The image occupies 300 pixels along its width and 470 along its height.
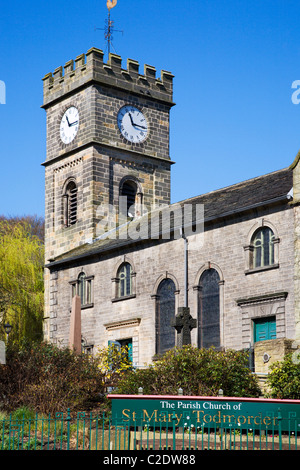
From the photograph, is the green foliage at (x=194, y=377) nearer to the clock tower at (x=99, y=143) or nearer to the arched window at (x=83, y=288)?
the arched window at (x=83, y=288)

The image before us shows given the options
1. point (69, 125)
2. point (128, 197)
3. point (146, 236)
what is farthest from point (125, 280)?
point (69, 125)

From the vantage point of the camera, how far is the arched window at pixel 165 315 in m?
29.4

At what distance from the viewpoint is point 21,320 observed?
125ft

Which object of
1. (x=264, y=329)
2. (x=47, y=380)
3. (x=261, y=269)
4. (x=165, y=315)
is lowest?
(x=47, y=380)

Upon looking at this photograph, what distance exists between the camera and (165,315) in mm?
29797

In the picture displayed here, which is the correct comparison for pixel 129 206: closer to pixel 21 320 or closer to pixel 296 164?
pixel 21 320

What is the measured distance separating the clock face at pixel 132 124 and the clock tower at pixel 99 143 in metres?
0.05

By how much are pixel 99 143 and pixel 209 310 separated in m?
14.3

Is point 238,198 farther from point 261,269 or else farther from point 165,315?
point 165,315

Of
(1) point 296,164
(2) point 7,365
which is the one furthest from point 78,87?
(2) point 7,365

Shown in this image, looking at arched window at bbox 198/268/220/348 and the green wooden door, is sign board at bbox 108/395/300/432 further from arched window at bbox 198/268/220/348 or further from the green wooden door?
arched window at bbox 198/268/220/348

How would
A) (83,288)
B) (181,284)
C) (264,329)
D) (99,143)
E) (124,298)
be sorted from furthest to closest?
(99,143), (83,288), (124,298), (181,284), (264,329)

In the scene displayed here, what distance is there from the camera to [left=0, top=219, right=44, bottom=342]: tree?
123 feet

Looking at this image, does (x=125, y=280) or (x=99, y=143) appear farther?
(x=99, y=143)
